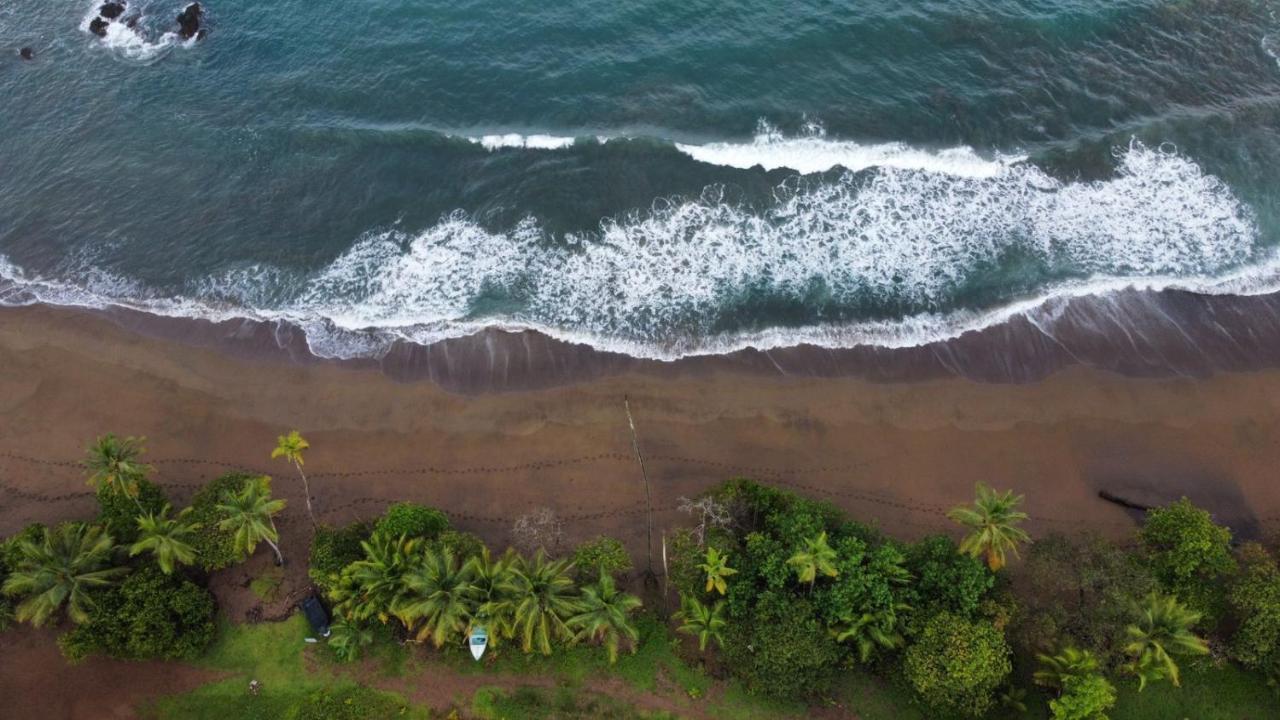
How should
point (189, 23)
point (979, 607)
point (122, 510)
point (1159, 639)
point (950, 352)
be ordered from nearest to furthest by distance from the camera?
point (1159, 639), point (979, 607), point (122, 510), point (950, 352), point (189, 23)

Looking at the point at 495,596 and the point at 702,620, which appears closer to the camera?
the point at 702,620

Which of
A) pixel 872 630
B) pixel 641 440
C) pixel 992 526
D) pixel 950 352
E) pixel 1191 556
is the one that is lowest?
pixel 872 630

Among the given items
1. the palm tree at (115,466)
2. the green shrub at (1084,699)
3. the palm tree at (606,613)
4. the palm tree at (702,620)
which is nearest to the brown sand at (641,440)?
the palm tree at (702,620)

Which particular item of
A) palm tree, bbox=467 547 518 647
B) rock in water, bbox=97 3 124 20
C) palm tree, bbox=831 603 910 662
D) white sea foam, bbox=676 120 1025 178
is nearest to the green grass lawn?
palm tree, bbox=467 547 518 647

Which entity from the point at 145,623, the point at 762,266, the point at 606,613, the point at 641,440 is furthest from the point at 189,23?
the point at 606,613

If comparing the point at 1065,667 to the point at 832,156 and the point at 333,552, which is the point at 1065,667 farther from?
the point at 832,156
